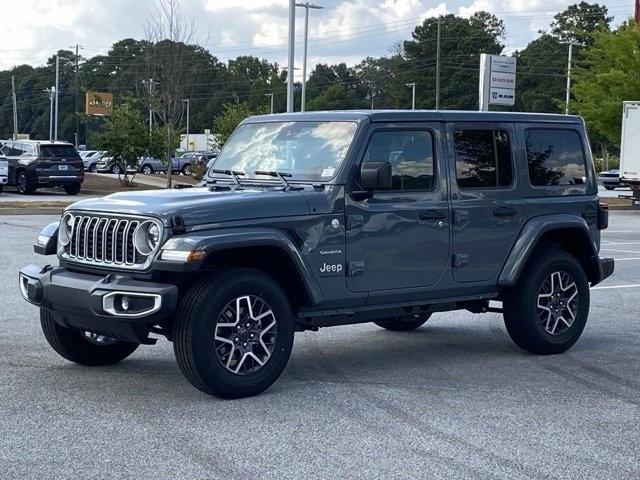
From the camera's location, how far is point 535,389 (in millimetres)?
7699

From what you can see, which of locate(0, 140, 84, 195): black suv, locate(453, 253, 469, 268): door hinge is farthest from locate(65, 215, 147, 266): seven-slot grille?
locate(0, 140, 84, 195): black suv

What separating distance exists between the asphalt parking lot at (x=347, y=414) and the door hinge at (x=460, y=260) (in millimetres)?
806

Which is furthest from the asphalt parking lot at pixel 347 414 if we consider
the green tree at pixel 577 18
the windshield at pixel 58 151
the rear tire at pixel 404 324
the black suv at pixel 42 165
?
the green tree at pixel 577 18

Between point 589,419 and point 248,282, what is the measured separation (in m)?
2.33

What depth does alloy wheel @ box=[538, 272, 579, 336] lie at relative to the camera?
8.94 meters

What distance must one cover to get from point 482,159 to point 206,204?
102 inches

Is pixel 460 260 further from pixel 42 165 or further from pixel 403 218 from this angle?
pixel 42 165

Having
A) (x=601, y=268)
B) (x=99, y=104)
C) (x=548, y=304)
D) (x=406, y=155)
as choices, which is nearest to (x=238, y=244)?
(x=406, y=155)

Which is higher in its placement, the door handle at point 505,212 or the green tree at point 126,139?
the green tree at point 126,139

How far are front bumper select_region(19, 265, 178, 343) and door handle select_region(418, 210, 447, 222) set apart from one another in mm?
2162

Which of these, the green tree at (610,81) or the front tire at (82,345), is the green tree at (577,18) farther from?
the front tire at (82,345)

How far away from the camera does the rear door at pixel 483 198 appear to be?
27.5 ft

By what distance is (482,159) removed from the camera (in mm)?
8641

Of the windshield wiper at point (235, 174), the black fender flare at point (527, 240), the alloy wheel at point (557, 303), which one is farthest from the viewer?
the alloy wheel at point (557, 303)
